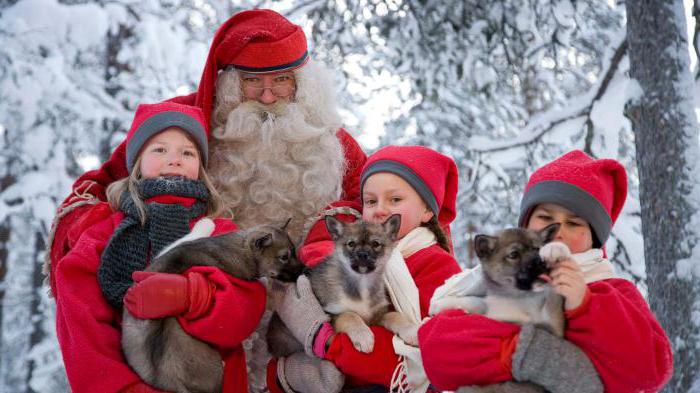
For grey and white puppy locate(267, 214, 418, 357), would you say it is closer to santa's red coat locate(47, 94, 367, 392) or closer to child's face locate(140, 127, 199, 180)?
santa's red coat locate(47, 94, 367, 392)

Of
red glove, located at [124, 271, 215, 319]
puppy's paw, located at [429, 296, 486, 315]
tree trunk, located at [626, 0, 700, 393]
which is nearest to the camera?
puppy's paw, located at [429, 296, 486, 315]

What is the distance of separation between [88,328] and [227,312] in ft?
2.76

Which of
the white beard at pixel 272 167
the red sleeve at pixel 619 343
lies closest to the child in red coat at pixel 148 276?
the white beard at pixel 272 167

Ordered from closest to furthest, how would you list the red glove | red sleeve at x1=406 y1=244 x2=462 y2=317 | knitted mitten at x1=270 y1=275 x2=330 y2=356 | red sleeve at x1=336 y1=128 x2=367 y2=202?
1. the red glove
2. knitted mitten at x1=270 y1=275 x2=330 y2=356
3. red sleeve at x1=406 y1=244 x2=462 y2=317
4. red sleeve at x1=336 y1=128 x2=367 y2=202

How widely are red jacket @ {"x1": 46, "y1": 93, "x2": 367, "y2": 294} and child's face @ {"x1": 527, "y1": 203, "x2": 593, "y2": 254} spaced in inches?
74.3

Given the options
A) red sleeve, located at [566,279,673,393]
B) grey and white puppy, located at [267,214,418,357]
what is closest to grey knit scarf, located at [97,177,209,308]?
grey and white puppy, located at [267,214,418,357]

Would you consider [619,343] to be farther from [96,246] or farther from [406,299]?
[96,246]

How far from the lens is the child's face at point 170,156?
4.03 metres

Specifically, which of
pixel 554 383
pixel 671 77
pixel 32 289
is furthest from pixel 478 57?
pixel 32 289

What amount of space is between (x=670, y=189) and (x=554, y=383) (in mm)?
3377

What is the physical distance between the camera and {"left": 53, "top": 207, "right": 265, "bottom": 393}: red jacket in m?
3.33

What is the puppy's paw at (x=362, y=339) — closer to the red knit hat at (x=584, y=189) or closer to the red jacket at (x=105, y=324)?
the red jacket at (x=105, y=324)

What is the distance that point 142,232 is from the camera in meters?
3.85

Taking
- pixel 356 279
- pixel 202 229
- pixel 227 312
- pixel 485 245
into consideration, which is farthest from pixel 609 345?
pixel 202 229
